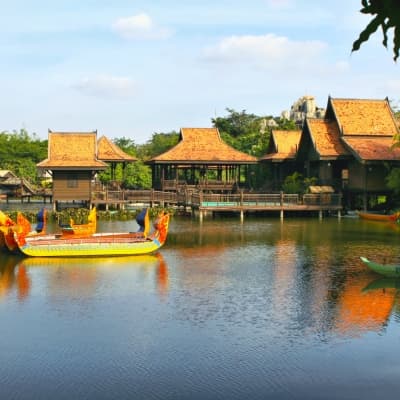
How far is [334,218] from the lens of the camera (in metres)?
38.4

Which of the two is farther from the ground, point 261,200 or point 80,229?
point 261,200

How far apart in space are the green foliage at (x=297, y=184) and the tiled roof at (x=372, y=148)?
3.61m

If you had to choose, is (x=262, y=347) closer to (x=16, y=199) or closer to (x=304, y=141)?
(x=304, y=141)

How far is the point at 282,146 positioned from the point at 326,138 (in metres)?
6.48

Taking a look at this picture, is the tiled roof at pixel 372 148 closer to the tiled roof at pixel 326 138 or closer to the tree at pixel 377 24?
the tiled roof at pixel 326 138

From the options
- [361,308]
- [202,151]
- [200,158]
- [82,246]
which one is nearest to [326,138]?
[200,158]

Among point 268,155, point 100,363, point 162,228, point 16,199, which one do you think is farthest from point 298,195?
point 16,199

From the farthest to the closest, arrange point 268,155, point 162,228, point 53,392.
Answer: point 268,155
point 162,228
point 53,392

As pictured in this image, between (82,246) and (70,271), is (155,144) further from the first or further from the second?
(70,271)

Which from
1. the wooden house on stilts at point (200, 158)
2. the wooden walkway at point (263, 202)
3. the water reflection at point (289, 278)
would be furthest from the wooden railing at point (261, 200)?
the water reflection at point (289, 278)

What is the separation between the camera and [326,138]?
137ft

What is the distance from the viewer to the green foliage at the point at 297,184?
4191 centimetres

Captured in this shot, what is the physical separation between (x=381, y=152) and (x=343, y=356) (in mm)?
29429

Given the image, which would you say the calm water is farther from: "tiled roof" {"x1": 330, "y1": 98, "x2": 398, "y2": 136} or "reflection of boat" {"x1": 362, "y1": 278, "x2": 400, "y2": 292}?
"tiled roof" {"x1": 330, "y1": 98, "x2": 398, "y2": 136}
